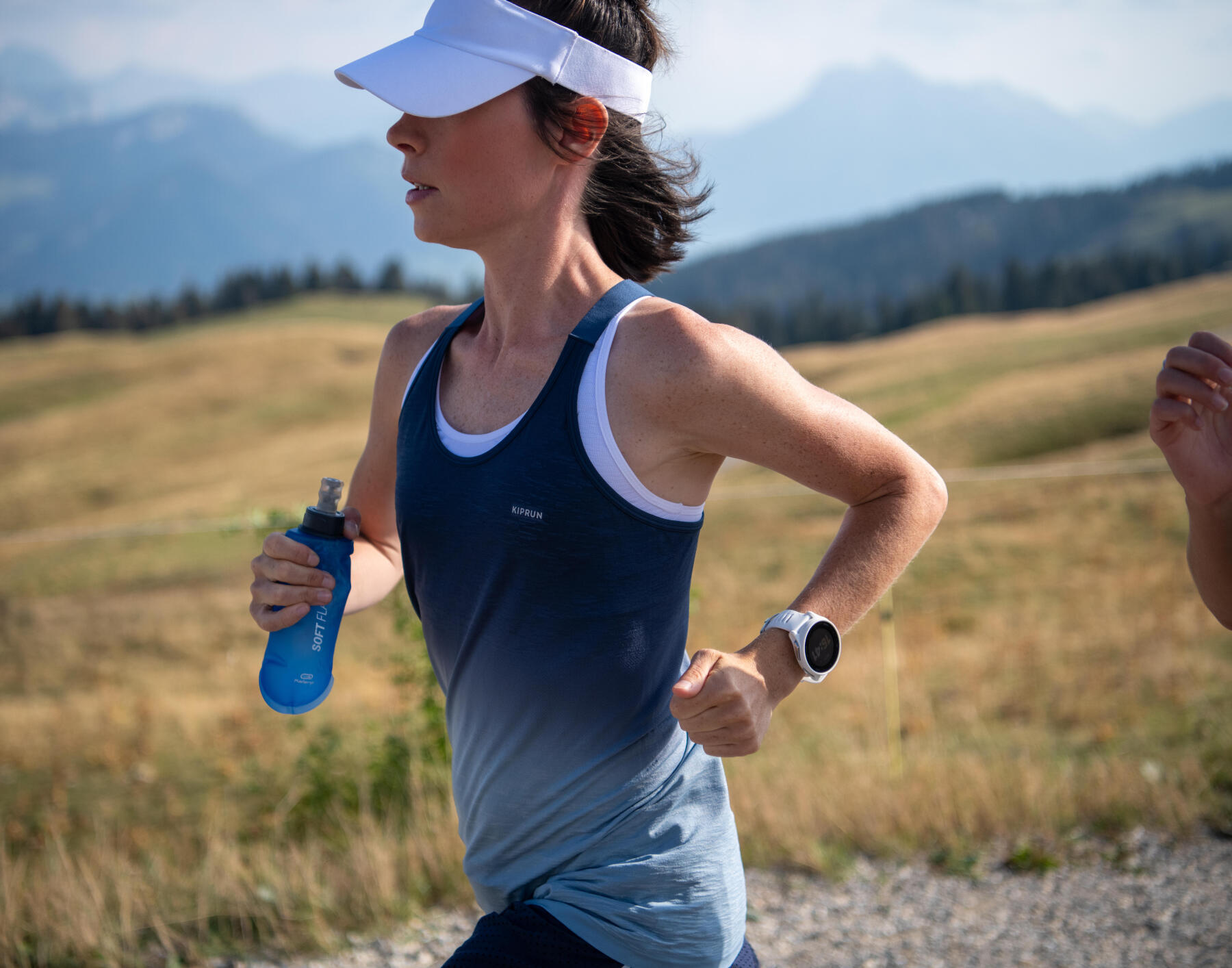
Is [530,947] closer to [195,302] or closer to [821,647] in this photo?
[821,647]

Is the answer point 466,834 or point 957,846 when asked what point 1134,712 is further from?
point 466,834

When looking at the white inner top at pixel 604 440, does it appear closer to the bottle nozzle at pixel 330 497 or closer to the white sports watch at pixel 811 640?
the white sports watch at pixel 811 640

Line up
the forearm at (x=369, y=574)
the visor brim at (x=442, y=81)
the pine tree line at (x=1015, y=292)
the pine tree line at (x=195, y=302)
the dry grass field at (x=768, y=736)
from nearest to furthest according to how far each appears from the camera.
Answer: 1. the visor brim at (x=442, y=81)
2. the forearm at (x=369, y=574)
3. the dry grass field at (x=768, y=736)
4. the pine tree line at (x=1015, y=292)
5. the pine tree line at (x=195, y=302)

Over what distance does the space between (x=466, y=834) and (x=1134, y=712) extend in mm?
7759

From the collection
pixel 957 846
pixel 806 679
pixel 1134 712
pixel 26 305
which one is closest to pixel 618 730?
pixel 806 679

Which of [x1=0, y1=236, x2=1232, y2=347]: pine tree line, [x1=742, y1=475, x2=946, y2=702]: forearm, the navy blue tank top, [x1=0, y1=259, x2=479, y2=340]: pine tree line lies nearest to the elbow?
[x1=742, y1=475, x2=946, y2=702]: forearm

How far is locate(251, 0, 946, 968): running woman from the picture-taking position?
1646 millimetres

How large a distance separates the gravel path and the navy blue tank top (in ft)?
6.90

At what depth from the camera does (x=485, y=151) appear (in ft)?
5.84

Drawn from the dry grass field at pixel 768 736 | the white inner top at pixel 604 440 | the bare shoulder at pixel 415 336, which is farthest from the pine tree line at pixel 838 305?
the white inner top at pixel 604 440

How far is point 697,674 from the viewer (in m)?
1.52

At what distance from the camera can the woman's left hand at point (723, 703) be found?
58.8 inches

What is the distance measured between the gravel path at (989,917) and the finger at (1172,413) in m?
2.53

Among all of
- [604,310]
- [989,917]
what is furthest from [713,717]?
[989,917]
